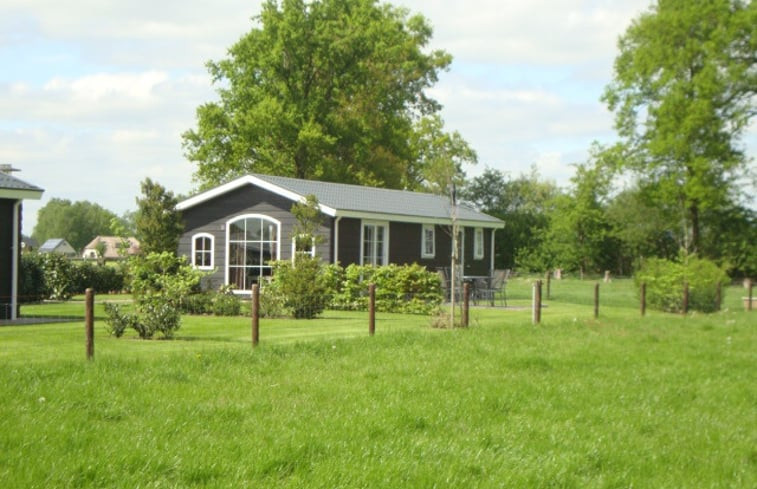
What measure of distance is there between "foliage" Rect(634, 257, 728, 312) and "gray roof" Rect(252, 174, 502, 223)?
7.36m

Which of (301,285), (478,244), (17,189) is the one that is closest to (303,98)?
(478,244)

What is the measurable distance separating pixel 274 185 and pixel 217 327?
34.9ft

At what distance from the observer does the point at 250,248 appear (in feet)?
93.1

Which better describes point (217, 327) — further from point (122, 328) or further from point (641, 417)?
point (641, 417)

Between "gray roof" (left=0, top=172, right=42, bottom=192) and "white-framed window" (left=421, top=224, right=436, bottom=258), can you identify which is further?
"white-framed window" (left=421, top=224, right=436, bottom=258)

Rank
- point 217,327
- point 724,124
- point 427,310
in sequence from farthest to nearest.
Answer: point 724,124
point 427,310
point 217,327

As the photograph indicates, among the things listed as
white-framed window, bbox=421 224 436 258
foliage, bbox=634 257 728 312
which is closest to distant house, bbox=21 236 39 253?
white-framed window, bbox=421 224 436 258

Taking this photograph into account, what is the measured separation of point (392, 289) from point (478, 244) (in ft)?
35.8

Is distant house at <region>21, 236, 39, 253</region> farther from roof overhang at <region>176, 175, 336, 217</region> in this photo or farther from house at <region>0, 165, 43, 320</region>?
house at <region>0, 165, 43, 320</region>

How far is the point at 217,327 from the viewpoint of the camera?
57.6 ft

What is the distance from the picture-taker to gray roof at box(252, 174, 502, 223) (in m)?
28.1

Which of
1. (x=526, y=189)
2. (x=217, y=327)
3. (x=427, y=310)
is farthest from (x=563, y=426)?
(x=526, y=189)

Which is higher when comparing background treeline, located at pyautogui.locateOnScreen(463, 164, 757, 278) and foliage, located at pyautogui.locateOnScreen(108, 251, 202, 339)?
background treeline, located at pyautogui.locateOnScreen(463, 164, 757, 278)

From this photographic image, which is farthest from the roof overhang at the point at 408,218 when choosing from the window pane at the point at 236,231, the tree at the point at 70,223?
the tree at the point at 70,223
